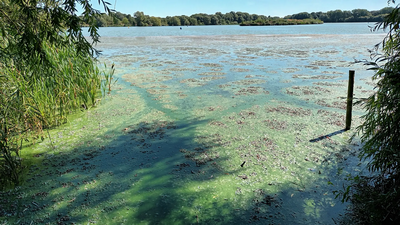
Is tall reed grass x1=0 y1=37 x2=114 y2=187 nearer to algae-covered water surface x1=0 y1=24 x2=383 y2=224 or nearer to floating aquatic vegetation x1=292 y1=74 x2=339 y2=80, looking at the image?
algae-covered water surface x1=0 y1=24 x2=383 y2=224

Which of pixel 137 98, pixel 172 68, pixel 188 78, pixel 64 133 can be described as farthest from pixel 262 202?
pixel 172 68

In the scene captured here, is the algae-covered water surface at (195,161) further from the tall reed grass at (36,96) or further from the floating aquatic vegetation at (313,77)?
the floating aquatic vegetation at (313,77)

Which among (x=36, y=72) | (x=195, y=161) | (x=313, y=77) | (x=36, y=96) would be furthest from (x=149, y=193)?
(x=313, y=77)

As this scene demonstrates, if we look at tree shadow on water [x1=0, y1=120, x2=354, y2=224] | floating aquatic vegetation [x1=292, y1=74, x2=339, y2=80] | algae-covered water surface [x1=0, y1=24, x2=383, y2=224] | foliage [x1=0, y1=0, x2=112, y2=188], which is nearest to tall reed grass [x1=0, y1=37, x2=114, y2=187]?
foliage [x1=0, y1=0, x2=112, y2=188]

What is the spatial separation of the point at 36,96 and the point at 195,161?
250 centimetres

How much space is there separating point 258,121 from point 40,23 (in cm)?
330

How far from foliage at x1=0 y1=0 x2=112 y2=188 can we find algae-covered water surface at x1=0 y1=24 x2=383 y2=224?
268mm

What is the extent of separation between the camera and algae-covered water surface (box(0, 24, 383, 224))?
2.28 m

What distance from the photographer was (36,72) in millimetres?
2938

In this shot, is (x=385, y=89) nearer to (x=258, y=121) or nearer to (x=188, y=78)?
(x=258, y=121)

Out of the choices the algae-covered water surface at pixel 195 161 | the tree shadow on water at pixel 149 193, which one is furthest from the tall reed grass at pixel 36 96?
the tree shadow on water at pixel 149 193

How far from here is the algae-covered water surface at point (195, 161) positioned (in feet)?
7.47

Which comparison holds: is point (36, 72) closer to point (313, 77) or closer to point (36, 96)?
point (36, 96)

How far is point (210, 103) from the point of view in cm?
536
